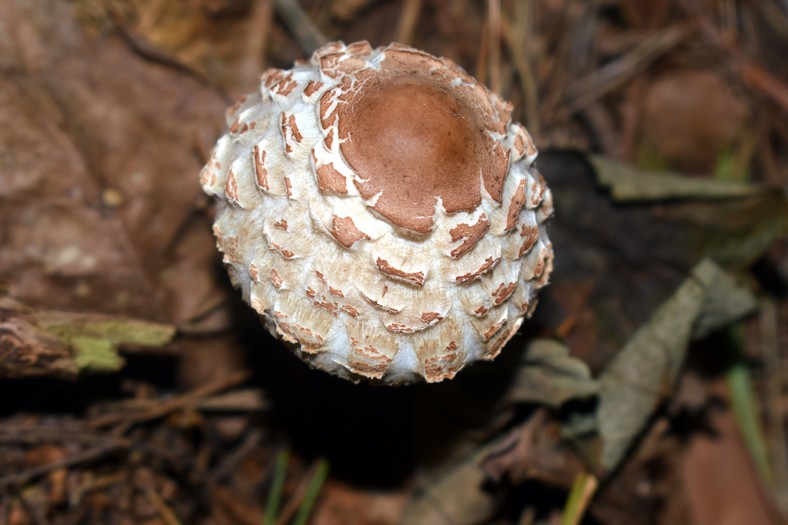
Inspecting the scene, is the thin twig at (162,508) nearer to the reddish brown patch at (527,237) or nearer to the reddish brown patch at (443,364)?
the reddish brown patch at (443,364)

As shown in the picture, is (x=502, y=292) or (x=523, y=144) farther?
(x=523, y=144)

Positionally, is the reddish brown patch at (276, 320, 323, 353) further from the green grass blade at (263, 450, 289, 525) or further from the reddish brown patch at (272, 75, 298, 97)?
the green grass blade at (263, 450, 289, 525)

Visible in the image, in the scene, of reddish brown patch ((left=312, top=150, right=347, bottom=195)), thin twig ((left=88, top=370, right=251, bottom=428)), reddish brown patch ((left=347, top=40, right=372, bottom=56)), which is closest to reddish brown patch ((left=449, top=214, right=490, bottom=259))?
reddish brown patch ((left=312, top=150, right=347, bottom=195))

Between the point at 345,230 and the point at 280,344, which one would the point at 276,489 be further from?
the point at 345,230

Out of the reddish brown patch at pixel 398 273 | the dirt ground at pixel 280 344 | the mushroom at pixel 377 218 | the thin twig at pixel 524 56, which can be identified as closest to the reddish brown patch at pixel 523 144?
the mushroom at pixel 377 218

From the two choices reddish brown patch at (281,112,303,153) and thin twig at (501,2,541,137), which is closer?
reddish brown patch at (281,112,303,153)

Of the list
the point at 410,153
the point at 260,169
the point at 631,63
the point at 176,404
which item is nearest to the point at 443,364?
the point at 410,153
